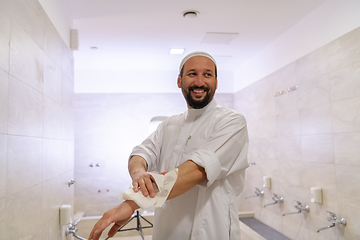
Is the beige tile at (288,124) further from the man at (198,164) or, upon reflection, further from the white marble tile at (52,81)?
the white marble tile at (52,81)

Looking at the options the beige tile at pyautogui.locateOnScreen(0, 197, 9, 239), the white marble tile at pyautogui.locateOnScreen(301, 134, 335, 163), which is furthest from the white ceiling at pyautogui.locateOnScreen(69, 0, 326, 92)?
the beige tile at pyautogui.locateOnScreen(0, 197, 9, 239)

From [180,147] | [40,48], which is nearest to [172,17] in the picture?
[40,48]

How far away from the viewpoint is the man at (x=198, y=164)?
820 millimetres

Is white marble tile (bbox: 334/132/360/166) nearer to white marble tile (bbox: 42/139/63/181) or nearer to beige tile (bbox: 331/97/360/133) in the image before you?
beige tile (bbox: 331/97/360/133)

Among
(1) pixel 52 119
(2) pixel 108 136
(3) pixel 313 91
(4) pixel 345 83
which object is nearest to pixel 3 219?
(1) pixel 52 119

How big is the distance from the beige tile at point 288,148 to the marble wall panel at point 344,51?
32.8 inches

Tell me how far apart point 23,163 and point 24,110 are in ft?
0.79

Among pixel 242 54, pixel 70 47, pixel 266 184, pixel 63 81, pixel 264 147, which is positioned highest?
pixel 242 54

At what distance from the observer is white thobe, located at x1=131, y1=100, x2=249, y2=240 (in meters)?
0.91

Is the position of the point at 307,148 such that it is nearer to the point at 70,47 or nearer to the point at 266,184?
the point at 266,184

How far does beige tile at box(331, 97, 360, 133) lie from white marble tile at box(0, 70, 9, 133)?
2161 millimetres

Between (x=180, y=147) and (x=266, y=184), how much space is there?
99.9 inches

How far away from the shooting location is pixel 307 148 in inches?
105

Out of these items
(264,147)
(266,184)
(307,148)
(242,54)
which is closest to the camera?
(307,148)
